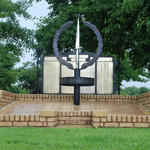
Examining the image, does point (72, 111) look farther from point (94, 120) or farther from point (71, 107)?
point (71, 107)

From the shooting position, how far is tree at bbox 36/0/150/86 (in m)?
15.0

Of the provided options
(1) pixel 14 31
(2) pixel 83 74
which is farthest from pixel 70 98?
(1) pixel 14 31

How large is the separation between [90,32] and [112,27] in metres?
3.93

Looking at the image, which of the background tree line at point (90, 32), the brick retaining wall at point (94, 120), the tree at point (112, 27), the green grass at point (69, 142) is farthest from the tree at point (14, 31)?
the green grass at point (69, 142)

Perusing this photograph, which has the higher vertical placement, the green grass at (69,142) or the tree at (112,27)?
the tree at (112,27)

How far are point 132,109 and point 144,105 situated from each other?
1.92ft

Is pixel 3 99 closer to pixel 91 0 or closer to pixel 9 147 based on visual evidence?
pixel 9 147

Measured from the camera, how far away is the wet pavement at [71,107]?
32.4 ft

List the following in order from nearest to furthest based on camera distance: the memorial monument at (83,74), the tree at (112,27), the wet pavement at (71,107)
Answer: the wet pavement at (71,107) < the memorial monument at (83,74) < the tree at (112,27)

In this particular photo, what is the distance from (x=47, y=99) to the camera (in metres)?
12.3

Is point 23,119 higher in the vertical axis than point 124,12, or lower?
lower

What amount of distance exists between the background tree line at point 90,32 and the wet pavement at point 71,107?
413 centimetres

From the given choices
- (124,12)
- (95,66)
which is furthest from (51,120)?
(124,12)

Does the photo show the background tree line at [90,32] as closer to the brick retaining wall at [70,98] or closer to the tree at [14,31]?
the tree at [14,31]
